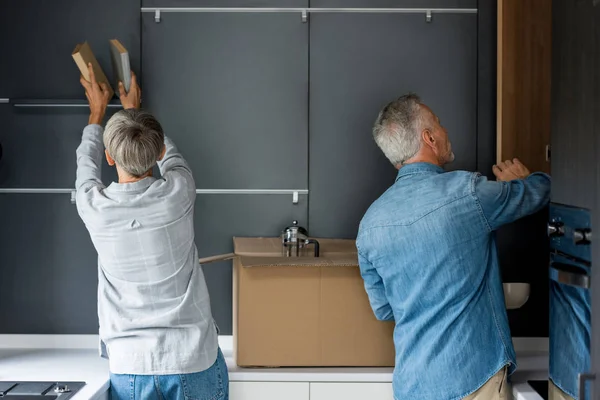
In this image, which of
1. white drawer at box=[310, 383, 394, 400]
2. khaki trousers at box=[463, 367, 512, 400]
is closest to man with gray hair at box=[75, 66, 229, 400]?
white drawer at box=[310, 383, 394, 400]

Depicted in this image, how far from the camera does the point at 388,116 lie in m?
2.12

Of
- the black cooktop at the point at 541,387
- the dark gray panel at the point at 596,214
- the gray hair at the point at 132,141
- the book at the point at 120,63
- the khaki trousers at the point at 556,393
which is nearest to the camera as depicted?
the dark gray panel at the point at 596,214

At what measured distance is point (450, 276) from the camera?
1.90 meters

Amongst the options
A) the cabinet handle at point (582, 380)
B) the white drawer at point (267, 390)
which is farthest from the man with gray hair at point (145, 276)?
the cabinet handle at point (582, 380)

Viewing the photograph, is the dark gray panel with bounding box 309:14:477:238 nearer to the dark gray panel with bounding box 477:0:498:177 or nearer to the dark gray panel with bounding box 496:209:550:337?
the dark gray panel with bounding box 477:0:498:177

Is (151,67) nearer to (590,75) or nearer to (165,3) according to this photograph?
(165,3)

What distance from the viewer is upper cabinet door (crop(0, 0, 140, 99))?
2.59 meters

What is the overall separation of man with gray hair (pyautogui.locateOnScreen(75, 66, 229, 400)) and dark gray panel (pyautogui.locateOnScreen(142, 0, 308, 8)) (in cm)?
84

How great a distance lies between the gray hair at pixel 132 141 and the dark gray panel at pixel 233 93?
27.9 inches

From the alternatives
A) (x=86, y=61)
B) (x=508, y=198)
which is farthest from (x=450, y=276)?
(x=86, y=61)

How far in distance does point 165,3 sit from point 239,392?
4.62ft

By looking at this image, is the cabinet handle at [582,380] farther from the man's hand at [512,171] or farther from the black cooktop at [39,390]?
the black cooktop at [39,390]

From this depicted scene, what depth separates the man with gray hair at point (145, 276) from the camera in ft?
6.13

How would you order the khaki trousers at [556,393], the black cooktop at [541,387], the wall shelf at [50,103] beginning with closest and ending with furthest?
the khaki trousers at [556,393] < the black cooktop at [541,387] < the wall shelf at [50,103]
